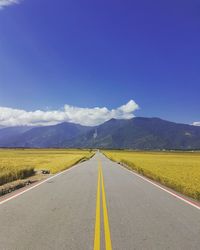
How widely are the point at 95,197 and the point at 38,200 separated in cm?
247

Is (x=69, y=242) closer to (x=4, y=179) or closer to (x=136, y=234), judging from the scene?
(x=136, y=234)

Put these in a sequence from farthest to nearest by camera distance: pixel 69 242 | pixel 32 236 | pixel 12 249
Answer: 1. pixel 32 236
2. pixel 69 242
3. pixel 12 249

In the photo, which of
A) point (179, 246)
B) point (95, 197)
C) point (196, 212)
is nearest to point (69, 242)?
point (179, 246)

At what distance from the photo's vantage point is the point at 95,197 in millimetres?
13469

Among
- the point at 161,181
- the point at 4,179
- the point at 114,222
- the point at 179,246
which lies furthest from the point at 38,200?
the point at 161,181

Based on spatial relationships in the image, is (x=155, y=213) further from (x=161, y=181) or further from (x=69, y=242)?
(x=161, y=181)

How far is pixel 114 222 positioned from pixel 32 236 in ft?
8.12

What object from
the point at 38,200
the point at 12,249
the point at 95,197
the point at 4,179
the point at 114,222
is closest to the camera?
the point at 12,249

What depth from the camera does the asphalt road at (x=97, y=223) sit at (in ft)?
21.6

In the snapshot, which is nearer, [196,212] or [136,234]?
[136,234]

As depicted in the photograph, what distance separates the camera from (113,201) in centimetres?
1245

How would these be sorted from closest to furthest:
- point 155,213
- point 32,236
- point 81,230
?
1. point 32,236
2. point 81,230
3. point 155,213

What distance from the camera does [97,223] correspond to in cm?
846

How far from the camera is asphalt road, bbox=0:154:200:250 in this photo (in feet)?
21.6
